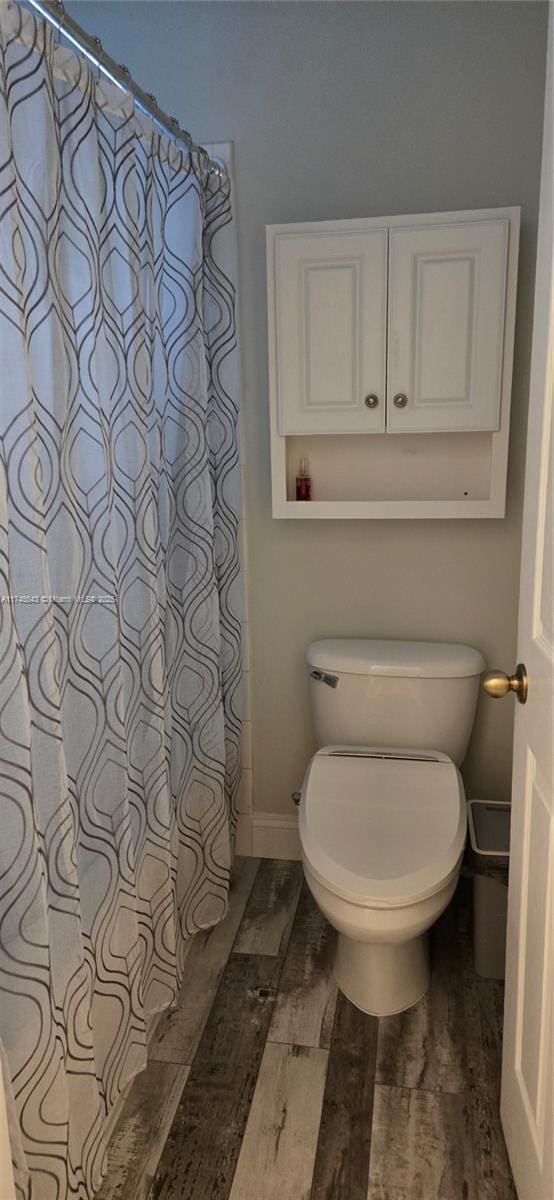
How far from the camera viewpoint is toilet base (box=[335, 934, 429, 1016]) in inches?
71.1

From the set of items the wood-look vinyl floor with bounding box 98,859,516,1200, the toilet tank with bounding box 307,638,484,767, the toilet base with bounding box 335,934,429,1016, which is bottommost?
the wood-look vinyl floor with bounding box 98,859,516,1200

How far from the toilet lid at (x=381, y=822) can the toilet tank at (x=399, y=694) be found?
60mm

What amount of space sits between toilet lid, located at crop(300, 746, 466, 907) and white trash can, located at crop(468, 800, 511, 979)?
168mm

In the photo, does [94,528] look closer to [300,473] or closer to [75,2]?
[300,473]

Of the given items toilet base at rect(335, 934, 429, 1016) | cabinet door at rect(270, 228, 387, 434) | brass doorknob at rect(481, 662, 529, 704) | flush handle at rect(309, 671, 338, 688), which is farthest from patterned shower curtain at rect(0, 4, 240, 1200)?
brass doorknob at rect(481, 662, 529, 704)

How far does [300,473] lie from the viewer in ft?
7.15

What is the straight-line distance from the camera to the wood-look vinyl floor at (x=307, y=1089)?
4.69ft

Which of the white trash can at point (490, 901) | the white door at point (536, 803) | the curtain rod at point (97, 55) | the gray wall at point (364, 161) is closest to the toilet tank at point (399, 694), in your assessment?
the gray wall at point (364, 161)

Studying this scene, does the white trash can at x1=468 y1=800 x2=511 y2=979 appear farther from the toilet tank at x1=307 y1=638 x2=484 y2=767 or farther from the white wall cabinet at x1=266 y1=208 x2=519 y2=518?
the white wall cabinet at x1=266 y1=208 x2=519 y2=518

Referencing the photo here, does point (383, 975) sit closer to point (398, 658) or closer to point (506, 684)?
point (398, 658)

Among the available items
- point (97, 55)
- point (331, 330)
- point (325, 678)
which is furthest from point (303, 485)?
point (97, 55)

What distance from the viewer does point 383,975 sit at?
181cm

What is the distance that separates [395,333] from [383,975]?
148cm

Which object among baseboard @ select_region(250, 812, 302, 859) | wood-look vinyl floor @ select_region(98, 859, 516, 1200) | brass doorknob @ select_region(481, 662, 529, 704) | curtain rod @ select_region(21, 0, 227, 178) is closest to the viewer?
curtain rod @ select_region(21, 0, 227, 178)
